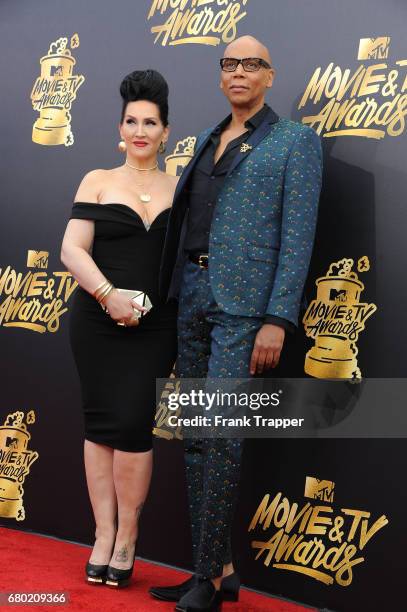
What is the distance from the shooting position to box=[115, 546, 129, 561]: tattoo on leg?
9.95 ft

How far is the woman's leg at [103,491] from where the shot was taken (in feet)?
10.1

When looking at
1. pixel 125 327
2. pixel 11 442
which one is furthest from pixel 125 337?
pixel 11 442

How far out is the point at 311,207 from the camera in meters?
2.74

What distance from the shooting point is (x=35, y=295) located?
3891mm

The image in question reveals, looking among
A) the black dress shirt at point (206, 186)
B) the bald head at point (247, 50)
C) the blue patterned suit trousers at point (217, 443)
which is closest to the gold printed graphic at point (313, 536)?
the blue patterned suit trousers at point (217, 443)

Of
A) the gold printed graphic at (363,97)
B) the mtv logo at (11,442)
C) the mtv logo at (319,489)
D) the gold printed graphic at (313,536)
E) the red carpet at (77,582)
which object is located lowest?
the red carpet at (77,582)

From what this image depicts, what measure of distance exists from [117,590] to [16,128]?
2004 millimetres

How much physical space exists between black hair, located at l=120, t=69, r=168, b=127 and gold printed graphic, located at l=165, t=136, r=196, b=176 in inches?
15.0

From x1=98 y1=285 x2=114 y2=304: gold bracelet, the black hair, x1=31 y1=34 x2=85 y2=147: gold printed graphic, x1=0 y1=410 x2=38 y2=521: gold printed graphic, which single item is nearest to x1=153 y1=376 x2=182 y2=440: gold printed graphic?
x1=98 y1=285 x2=114 y2=304: gold bracelet

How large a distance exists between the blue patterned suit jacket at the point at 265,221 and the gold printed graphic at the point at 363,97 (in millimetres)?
223

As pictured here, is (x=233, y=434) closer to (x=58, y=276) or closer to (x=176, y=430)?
(x=176, y=430)

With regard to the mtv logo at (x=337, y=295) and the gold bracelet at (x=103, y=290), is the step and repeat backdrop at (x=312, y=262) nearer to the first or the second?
the mtv logo at (x=337, y=295)

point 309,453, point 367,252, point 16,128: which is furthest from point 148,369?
point 16,128

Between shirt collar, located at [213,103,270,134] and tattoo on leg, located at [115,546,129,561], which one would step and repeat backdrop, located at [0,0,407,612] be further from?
tattoo on leg, located at [115,546,129,561]
